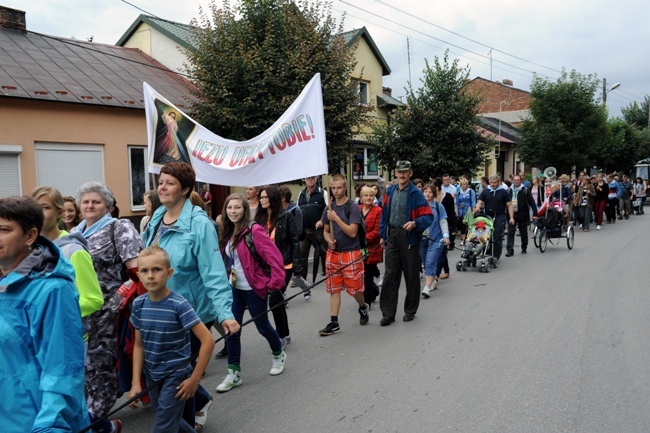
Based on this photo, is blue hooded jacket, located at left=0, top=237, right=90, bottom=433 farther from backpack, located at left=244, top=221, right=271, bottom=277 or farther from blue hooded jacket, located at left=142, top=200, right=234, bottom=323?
backpack, located at left=244, top=221, right=271, bottom=277

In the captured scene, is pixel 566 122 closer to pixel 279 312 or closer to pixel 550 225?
pixel 550 225

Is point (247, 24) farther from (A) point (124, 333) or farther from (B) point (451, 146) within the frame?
(A) point (124, 333)

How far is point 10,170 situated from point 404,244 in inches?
397

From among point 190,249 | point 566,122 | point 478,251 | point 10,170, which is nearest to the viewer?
point 190,249

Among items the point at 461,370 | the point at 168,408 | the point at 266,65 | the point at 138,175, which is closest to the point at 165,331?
the point at 168,408

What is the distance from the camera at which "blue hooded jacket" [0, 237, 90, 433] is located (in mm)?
1968

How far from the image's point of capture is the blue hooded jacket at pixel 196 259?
136 inches

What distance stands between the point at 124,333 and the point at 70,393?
1782 mm

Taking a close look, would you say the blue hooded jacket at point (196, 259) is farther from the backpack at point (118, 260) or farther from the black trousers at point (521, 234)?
the black trousers at point (521, 234)

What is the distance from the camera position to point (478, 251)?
415 inches

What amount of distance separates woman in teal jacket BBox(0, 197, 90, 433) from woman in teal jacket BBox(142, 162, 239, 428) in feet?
4.64

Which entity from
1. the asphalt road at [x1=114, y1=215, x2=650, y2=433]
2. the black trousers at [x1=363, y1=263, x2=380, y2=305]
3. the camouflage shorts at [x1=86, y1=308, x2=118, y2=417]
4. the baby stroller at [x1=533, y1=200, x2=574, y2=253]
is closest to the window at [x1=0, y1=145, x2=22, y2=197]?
the asphalt road at [x1=114, y1=215, x2=650, y2=433]

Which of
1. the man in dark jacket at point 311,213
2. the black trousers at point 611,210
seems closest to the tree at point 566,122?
the black trousers at point 611,210

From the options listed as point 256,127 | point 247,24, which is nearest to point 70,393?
point 256,127
